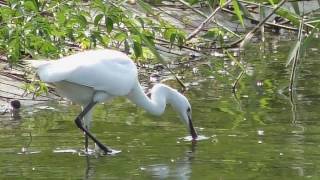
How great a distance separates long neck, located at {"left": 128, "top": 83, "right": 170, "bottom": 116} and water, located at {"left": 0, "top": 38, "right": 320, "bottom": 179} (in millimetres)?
201

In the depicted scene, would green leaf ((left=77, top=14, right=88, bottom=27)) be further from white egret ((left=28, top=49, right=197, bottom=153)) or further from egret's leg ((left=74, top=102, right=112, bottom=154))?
egret's leg ((left=74, top=102, right=112, bottom=154))

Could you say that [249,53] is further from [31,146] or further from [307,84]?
[31,146]

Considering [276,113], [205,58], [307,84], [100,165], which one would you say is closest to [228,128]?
[276,113]

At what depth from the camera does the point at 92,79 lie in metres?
8.81

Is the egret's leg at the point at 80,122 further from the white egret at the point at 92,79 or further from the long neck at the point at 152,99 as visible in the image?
the long neck at the point at 152,99

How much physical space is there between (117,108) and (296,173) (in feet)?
13.0

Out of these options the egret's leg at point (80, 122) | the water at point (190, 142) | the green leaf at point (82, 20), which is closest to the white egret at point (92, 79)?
the egret's leg at point (80, 122)

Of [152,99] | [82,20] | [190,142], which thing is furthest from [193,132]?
[82,20]

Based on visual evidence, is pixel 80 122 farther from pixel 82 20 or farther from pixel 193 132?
pixel 82 20

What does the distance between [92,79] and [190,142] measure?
102 centimetres

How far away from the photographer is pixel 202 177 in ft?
23.7

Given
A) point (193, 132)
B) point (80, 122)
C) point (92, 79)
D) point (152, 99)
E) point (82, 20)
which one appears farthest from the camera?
point (82, 20)

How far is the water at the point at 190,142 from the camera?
751 cm

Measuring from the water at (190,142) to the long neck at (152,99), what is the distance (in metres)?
0.20
